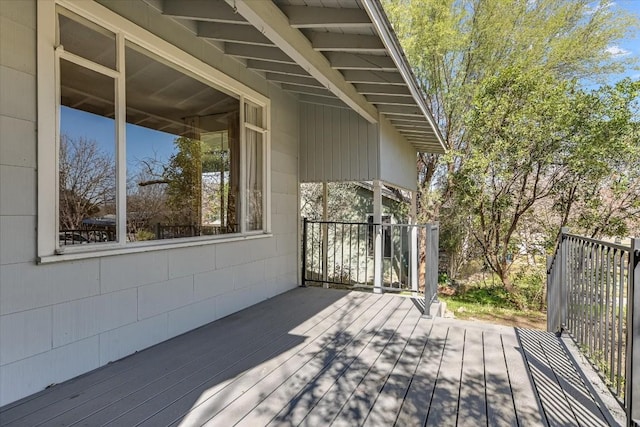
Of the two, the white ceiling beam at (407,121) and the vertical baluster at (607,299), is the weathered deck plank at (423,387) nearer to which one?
the vertical baluster at (607,299)

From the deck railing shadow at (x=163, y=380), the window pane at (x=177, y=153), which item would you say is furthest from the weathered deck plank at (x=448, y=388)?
the window pane at (x=177, y=153)

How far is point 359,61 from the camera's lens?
137 inches

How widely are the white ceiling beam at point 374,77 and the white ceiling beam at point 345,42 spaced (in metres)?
0.75

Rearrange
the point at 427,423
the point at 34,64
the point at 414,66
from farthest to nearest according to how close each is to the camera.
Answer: the point at 414,66, the point at 34,64, the point at 427,423

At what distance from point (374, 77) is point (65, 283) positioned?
3254 mm

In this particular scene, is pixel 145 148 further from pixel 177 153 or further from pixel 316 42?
pixel 316 42

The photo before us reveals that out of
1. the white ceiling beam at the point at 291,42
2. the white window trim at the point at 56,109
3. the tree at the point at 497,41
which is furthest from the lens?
the tree at the point at 497,41

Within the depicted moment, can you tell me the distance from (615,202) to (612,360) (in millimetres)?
6486

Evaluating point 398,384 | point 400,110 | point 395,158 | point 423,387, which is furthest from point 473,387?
point 395,158

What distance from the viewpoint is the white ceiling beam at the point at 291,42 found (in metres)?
2.46

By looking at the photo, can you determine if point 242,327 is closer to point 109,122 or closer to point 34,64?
point 109,122

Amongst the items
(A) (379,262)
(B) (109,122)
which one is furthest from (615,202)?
(B) (109,122)

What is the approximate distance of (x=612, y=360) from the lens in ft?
7.36

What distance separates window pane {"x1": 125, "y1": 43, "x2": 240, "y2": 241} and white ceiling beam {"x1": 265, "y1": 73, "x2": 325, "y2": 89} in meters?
0.69
